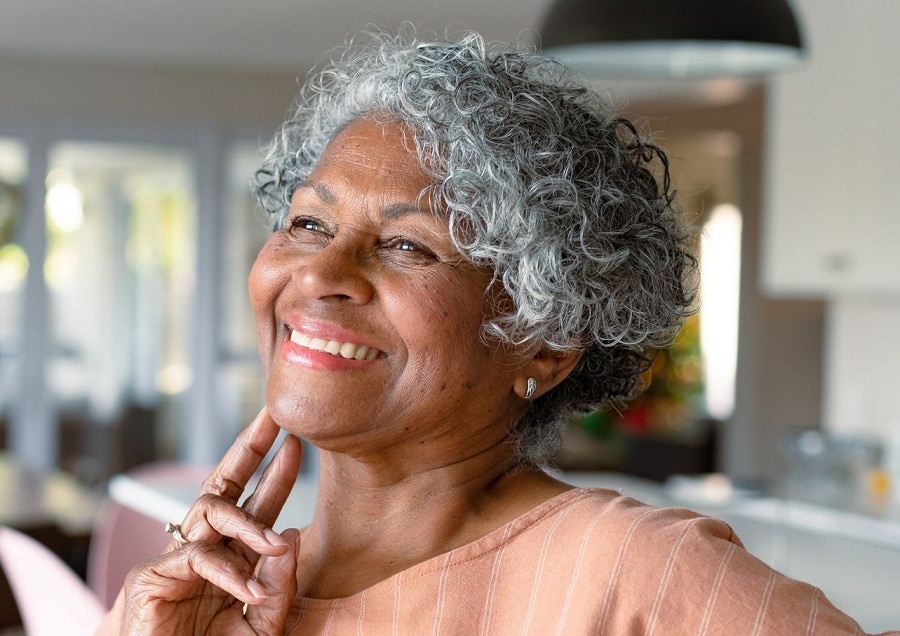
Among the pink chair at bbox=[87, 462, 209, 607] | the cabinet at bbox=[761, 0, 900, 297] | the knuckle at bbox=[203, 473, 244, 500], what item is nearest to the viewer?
the knuckle at bbox=[203, 473, 244, 500]

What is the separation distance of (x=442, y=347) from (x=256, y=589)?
31 cm

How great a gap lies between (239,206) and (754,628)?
19.9 feet

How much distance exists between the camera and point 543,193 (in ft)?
3.79

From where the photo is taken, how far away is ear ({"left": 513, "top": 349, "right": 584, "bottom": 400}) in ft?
4.11

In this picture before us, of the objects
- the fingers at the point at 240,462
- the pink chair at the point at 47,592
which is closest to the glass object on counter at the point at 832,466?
the pink chair at the point at 47,592

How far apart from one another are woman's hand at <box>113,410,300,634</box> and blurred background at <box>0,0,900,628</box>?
273cm

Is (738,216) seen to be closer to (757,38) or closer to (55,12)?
(55,12)

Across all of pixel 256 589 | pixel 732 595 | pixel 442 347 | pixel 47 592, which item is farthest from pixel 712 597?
pixel 47 592

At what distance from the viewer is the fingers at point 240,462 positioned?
1321mm

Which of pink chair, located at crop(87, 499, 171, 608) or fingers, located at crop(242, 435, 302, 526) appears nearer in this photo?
fingers, located at crop(242, 435, 302, 526)

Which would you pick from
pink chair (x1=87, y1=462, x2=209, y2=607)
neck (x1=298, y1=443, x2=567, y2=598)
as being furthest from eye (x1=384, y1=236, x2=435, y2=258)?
pink chair (x1=87, y1=462, x2=209, y2=607)

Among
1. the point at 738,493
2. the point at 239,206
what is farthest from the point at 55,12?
the point at 738,493

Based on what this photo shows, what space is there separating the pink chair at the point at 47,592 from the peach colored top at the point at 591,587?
0.50 meters

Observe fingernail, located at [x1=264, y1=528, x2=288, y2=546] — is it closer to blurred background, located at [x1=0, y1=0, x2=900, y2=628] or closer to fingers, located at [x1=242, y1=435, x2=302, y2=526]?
fingers, located at [x1=242, y1=435, x2=302, y2=526]
